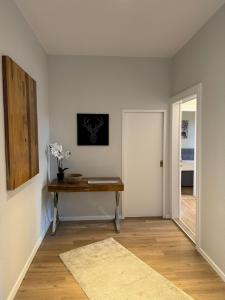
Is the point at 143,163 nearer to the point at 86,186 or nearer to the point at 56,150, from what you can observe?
the point at 86,186

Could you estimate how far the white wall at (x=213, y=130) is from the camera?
236cm

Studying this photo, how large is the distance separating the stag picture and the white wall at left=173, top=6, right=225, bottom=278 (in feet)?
5.19

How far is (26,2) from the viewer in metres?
2.28

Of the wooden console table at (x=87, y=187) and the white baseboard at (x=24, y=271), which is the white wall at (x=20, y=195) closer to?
the white baseboard at (x=24, y=271)

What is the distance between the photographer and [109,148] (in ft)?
13.0

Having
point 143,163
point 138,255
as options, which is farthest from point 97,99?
point 138,255

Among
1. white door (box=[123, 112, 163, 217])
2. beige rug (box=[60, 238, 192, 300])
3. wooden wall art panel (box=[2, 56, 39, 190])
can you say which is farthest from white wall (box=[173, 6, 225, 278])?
wooden wall art panel (box=[2, 56, 39, 190])

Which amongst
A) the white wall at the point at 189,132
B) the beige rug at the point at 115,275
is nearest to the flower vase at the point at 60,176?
the beige rug at the point at 115,275

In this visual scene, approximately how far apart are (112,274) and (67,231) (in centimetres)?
132

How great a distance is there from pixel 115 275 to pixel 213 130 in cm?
183

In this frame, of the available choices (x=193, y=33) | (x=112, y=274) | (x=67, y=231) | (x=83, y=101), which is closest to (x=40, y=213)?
(x=67, y=231)

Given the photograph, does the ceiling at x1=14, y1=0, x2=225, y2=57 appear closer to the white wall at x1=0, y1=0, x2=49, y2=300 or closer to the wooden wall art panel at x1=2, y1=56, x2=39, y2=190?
the white wall at x1=0, y1=0, x2=49, y2=300

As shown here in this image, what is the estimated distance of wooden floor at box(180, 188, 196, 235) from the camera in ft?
12.4

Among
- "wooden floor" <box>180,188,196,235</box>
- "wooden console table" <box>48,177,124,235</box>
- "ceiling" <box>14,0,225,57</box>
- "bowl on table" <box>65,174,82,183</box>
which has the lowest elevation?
"wooden floor" <box>180,188,196,235</box>
